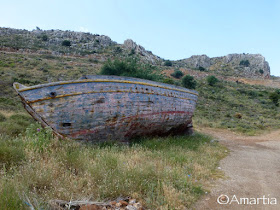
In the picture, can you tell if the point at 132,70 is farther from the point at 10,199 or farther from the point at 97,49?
the point at 97,49

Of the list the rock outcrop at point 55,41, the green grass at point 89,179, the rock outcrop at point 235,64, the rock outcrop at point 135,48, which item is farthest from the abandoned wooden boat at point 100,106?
the rock outcrop at point 235,64

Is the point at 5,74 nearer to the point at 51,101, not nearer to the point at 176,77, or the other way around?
the point at 51,101

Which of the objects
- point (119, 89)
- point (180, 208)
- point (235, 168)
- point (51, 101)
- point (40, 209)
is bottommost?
point (235, 168)

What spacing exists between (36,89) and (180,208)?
4.27 metres

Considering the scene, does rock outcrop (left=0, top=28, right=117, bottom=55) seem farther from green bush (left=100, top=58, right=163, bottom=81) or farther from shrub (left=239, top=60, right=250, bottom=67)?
shrub (left=239, top=60, right=250, bottom=67)

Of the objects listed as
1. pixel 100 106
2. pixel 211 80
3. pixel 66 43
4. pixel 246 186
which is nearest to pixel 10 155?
pixel 100 106

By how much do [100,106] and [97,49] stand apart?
53077 millimetres

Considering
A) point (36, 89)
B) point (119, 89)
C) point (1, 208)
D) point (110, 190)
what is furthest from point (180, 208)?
point (36, 89)

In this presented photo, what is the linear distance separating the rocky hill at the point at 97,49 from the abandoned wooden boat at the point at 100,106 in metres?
39.8

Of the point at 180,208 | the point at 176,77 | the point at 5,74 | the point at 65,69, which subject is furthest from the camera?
the point at 176,77

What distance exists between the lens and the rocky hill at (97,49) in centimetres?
4576

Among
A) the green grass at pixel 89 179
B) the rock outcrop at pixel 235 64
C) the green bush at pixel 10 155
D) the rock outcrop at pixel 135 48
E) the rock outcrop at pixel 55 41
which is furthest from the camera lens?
the rock outcrop at pixel 235 64

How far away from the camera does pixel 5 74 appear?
2170 centimetres

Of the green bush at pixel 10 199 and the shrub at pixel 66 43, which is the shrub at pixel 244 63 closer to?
the shrub at pixel 66 43
